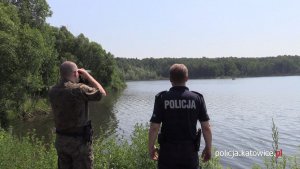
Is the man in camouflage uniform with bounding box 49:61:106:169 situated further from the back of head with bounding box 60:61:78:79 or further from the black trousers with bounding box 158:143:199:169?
the black trousers with bounding box 158:143:199:169

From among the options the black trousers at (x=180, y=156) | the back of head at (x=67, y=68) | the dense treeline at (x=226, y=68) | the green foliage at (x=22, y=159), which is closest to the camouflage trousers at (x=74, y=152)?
the back of head at (x=67, y=68)

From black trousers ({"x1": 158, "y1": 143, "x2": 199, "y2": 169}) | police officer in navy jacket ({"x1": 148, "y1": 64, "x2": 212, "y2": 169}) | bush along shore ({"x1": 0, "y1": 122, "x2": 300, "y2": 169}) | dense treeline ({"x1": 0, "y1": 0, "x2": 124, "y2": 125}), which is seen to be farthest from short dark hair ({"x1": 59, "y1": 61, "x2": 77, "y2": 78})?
dense treeline ({"x1": 0, "y1": 0, "x2": 124, "y2": 125})

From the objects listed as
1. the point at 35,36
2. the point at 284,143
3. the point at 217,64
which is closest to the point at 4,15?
the point at 35,36

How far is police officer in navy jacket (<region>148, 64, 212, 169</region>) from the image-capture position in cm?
546

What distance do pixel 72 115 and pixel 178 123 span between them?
170cm

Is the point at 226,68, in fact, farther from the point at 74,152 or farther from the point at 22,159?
the point at 74,152

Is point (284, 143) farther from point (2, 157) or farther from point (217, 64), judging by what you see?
point (217, 64)

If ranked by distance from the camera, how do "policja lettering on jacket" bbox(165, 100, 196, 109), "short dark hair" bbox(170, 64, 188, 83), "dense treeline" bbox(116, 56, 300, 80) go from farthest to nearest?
"dense treeline" bbox(116, 56, 300, 80)
"short dark hair" bbox(170, 64, 188, 83)
"policja lettering on jacket" bbox(165, 100, 196, 109)

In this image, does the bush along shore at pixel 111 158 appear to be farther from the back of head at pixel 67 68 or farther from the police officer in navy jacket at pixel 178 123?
the police officer in navy jacket at pixel 178 123

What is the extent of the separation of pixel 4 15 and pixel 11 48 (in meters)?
2.31

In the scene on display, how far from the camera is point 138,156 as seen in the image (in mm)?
8906

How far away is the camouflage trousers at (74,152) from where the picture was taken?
6.22 m

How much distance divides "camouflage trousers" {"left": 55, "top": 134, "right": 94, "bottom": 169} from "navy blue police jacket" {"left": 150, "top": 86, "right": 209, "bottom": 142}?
Answer: 1.41 meters

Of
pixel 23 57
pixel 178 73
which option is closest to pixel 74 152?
pixel 178 73
